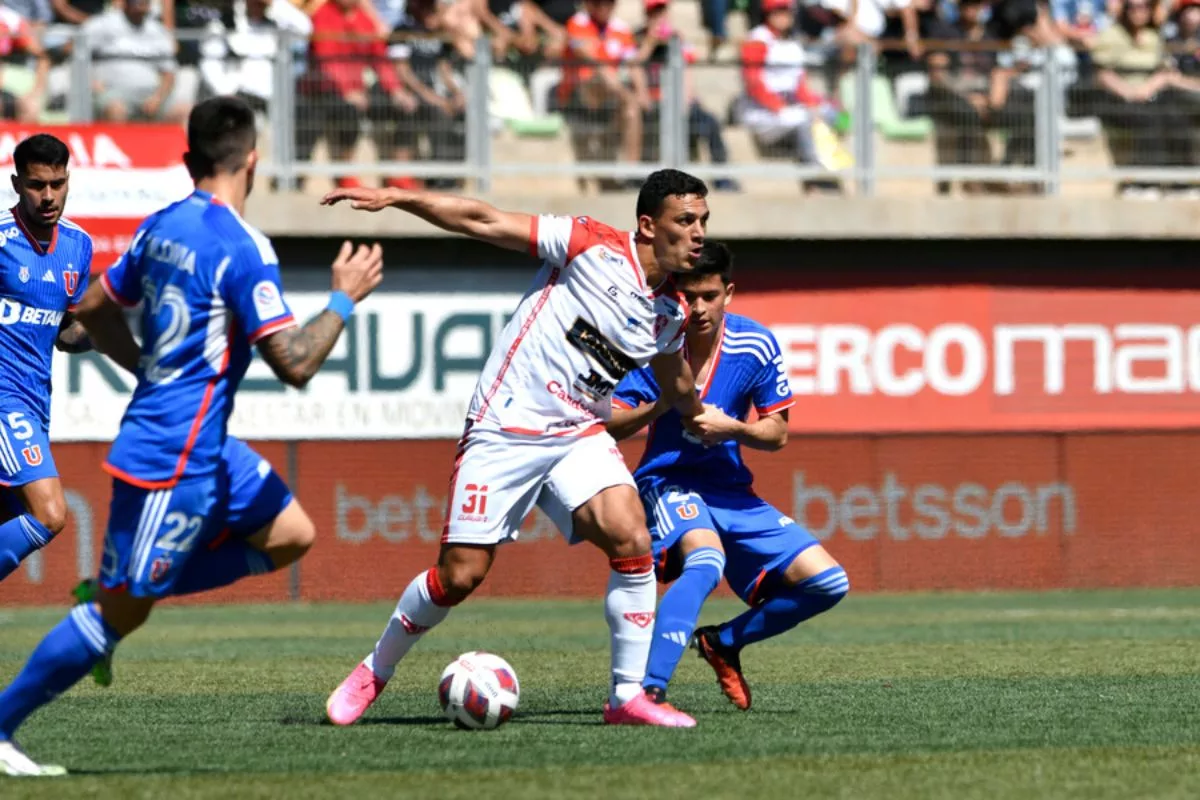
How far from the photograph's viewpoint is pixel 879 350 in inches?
844

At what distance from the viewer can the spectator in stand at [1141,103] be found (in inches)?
818

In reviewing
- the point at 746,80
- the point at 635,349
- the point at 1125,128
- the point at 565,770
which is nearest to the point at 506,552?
the point at 746,80

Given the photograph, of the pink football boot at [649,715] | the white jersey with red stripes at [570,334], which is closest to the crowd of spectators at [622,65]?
the white jersey with red stripes at [570,334]

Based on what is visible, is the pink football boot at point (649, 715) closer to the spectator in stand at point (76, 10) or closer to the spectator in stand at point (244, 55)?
the spectator in stand at point (244, 55)

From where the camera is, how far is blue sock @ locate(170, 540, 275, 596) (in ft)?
21.8

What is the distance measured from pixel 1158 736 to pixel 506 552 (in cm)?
1051

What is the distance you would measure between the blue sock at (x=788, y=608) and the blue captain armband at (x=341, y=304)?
292 cm

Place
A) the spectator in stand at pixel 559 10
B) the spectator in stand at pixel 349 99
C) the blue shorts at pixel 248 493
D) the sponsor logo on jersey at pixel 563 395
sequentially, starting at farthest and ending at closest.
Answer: the spectator in stand at pixel 559 10
the spectator in stand at pixel 349 99
the sponsor logo on jersey at pixel 563 395
the blue shorts at pixel 248 493

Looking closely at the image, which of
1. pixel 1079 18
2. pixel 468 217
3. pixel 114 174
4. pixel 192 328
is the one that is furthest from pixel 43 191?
pixel 1079 18

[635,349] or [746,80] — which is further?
[746,80]

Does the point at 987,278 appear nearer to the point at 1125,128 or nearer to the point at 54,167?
the point at 1125,128

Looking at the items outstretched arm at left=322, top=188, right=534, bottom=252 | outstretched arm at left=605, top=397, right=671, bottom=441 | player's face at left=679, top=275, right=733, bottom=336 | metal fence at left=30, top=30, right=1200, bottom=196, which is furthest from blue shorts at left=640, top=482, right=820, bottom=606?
metal fence at left=30, top=30, right=1200, bottom=196

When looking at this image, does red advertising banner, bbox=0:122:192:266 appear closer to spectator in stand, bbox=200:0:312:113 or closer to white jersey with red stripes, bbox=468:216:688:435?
spectator in stand, bbox=200:0:312:113

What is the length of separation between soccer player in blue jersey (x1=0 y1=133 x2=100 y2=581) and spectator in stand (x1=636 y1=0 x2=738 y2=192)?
Answer: 417 inches
